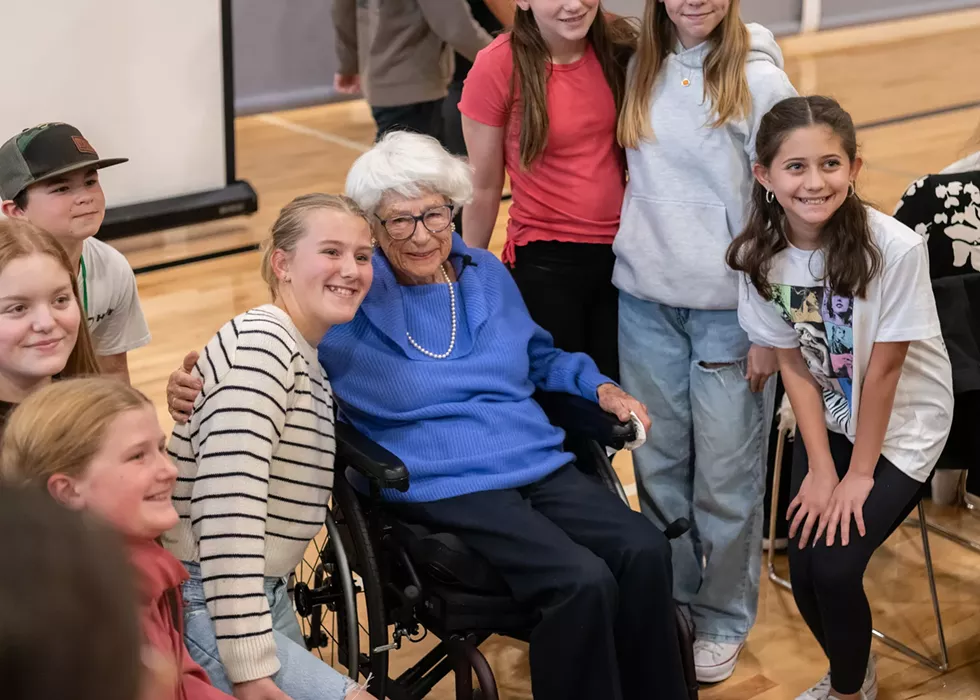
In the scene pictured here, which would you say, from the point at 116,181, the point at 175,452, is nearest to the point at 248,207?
the point at 116,181

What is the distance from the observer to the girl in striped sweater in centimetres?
195

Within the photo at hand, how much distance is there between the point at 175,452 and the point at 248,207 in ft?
11.3

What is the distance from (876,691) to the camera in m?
2.57

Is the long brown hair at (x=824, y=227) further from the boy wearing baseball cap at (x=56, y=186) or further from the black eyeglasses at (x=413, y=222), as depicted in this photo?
the boy wearing baseball cap at (x=56, y=186)


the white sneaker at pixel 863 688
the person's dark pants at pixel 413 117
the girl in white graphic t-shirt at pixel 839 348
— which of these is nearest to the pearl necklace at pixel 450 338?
the girl in white graphic t-shirt at pixel 839 348

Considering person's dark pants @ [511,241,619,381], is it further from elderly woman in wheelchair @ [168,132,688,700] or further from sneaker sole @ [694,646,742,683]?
sneaker sole @ [694,646,742,683]

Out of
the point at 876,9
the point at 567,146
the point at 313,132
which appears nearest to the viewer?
the point at 567,146

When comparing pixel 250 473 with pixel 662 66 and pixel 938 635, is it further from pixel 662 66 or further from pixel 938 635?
pixel 938 635

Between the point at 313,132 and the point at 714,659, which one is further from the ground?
the point at 313,132

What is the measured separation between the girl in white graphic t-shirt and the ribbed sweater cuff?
99 centimetres

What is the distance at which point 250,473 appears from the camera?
196 centimetres

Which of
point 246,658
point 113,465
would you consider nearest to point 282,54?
point 246,658

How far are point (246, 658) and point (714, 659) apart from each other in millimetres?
1056

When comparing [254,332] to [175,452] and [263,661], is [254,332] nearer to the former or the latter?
[175,452]
